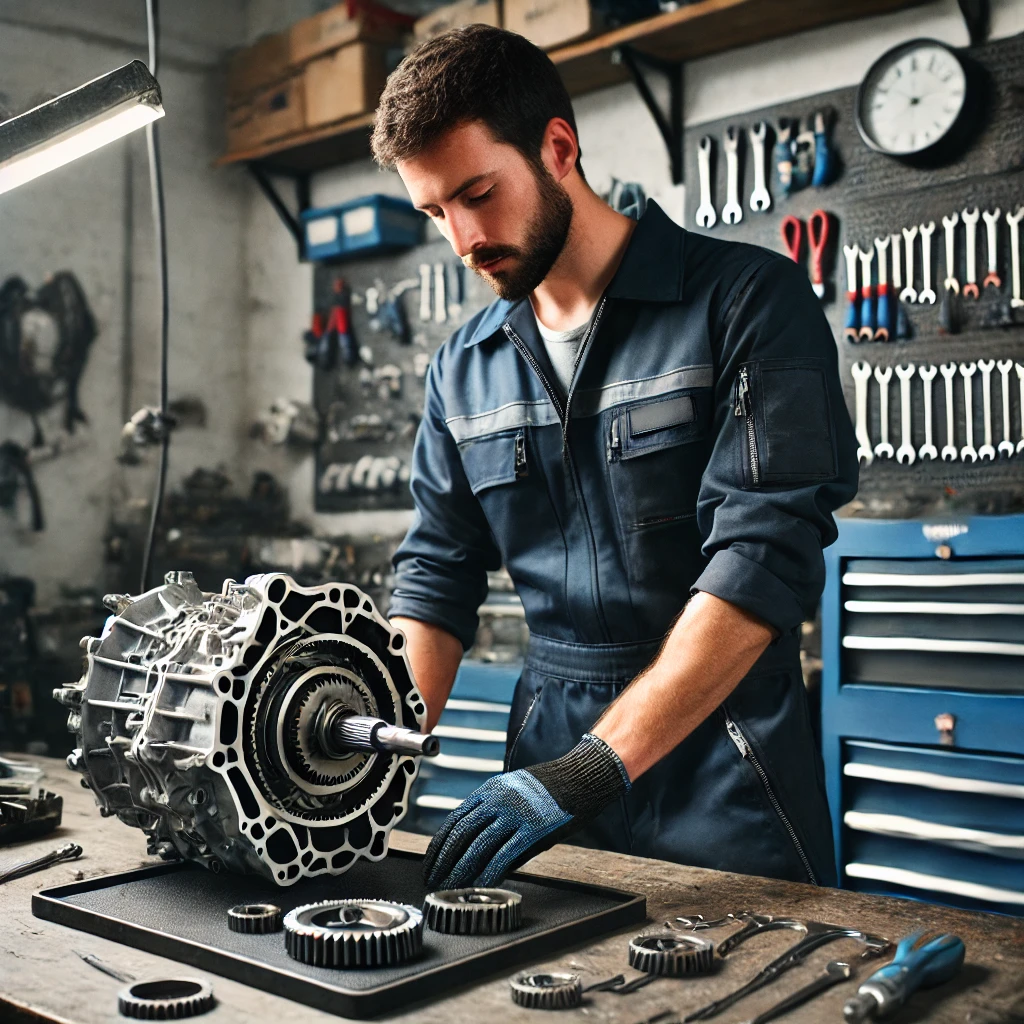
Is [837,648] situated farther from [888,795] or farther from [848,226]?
[848,226]

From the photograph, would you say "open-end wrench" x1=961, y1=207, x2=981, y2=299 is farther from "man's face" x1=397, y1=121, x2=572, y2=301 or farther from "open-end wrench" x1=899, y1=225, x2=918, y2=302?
"man's face" x1=397, y1=121, x2=572, y2=301

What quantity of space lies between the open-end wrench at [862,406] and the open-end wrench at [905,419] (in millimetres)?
79

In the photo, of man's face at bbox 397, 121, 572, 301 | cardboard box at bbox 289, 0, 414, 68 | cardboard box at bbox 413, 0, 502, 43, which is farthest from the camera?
cardboard box at bbox 289, 0, 414, 68

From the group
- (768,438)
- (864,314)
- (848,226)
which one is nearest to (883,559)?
(864,314)

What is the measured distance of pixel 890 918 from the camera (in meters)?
1.14

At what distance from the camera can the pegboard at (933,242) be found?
286cm

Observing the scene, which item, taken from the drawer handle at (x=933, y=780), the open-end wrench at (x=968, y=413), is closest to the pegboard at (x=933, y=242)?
the open-end wrench at (x=968, y=413)

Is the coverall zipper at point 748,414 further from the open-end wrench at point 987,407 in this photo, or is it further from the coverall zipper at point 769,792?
the open-end wrench at point 987,407

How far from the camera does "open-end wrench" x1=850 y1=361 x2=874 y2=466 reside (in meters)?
3.07

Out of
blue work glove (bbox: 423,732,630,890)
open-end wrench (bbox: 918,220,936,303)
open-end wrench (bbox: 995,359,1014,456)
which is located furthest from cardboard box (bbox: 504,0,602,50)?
blue work glove (bbox: 423,732,630,890)

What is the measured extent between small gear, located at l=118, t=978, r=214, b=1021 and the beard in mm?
1043

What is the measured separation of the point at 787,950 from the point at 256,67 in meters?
3.97

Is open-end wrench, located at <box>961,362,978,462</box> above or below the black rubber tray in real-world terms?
above

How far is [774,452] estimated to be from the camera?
4.82 feet
